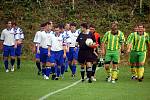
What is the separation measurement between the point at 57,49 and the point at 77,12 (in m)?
21.3

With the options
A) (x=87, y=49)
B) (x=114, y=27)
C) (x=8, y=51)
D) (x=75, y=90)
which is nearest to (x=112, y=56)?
(x=114, y=27)

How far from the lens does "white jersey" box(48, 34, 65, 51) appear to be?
2240cm

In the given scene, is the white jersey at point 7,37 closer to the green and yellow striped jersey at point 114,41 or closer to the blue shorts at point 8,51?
the blue shorts at point 8,51

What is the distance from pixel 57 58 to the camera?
→ 22406 mm

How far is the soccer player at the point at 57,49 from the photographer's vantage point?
22.3 meters

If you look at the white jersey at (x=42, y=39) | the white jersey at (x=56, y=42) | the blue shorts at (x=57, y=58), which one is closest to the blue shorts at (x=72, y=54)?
the white jersey at (x=42, y=39)

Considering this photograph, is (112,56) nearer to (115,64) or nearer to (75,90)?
(115,64)

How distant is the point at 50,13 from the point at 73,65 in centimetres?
1943

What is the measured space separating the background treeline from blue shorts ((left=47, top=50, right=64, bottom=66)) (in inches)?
690

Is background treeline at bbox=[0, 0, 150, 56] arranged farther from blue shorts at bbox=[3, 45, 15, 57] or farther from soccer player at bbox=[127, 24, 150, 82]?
soccer player at bbox=[127, 24, 150, 82]

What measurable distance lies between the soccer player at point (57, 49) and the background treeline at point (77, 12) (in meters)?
17.5

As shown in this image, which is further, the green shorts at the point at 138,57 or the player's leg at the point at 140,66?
the green shorts at the point at 138,57

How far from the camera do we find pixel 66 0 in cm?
4544

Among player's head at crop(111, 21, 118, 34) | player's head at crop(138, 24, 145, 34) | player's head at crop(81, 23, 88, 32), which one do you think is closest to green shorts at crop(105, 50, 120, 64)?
player's head at crop(111, 21, 118, 34)
